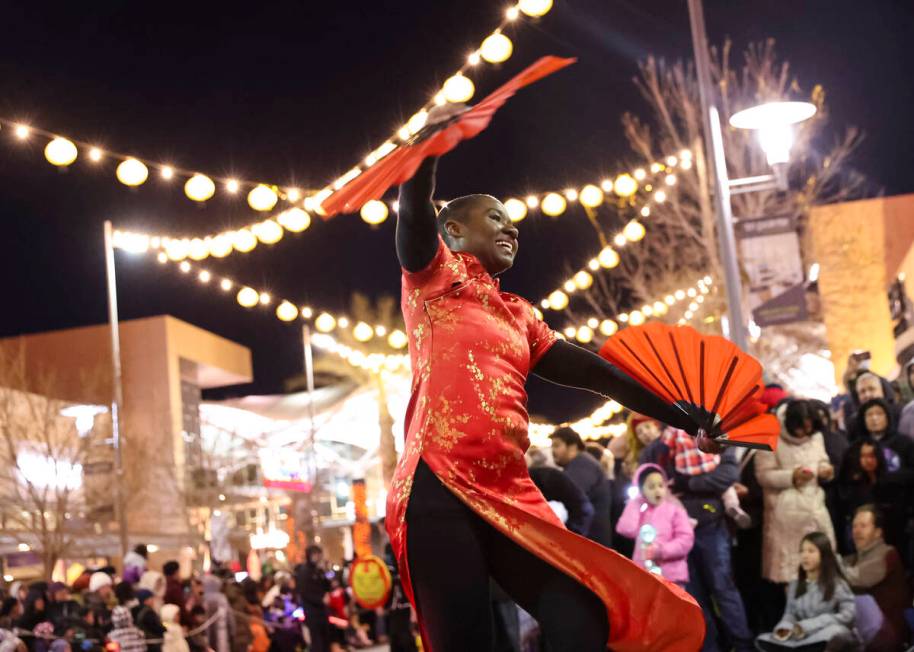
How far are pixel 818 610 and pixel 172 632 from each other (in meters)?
6.44

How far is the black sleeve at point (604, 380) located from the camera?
433 cm

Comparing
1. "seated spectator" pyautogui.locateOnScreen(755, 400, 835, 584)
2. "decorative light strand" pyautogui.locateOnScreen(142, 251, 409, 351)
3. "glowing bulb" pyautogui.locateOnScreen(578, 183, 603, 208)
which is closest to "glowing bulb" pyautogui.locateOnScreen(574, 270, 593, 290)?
"decorative light strand" pyautogui.locateOnScreen(142, 251, 409, 351)

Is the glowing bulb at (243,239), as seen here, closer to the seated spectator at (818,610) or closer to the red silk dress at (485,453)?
the seated spectator at (818,610)

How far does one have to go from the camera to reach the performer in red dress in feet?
12.2

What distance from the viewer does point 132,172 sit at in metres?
14.0

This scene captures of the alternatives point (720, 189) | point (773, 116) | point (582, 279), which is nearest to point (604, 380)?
point (773, 116)

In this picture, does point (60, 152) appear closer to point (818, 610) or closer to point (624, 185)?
point (624, 185)

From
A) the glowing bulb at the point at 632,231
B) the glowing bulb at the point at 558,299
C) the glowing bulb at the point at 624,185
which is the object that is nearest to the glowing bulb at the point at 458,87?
the glowing bulb at the point at 624,185

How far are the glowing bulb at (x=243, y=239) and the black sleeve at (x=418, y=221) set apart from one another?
42.4ft

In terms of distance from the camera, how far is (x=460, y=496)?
376 cm

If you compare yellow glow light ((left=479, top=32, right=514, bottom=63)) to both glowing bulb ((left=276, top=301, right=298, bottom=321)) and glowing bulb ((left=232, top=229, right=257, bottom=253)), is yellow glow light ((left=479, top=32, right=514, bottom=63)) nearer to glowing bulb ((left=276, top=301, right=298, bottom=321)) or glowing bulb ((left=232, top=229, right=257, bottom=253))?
glowing bulb ((left=232, top=229, right=257, bottom=253))

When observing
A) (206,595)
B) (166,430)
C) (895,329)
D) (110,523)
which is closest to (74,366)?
(166,430)

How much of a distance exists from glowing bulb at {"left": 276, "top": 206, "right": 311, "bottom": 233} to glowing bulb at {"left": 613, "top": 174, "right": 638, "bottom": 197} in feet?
13.3

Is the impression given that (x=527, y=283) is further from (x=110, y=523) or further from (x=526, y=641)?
(x=526, y=641)
